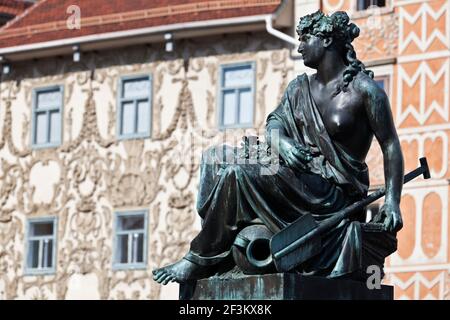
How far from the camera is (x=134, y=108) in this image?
113 ft

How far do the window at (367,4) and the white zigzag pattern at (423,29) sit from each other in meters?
0.38

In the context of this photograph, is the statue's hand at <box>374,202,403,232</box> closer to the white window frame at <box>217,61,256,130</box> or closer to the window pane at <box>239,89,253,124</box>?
the white window frame at <box>217,61,256,130</box>

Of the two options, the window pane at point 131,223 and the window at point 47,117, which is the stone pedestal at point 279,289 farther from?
the window at point 47,117

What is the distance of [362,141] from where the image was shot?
1103 centimetres

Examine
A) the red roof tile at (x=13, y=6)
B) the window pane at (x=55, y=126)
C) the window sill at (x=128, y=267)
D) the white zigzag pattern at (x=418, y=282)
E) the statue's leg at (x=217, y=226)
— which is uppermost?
the red roof tile at (x=13, y=6)

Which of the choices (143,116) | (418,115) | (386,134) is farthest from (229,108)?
(386,134)

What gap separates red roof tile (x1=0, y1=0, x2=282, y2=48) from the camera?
3231 centimetres

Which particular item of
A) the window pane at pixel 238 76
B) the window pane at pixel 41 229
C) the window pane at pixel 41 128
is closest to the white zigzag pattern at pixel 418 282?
the window pane at pixel 238 76

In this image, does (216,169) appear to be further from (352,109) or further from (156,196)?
(156,196)

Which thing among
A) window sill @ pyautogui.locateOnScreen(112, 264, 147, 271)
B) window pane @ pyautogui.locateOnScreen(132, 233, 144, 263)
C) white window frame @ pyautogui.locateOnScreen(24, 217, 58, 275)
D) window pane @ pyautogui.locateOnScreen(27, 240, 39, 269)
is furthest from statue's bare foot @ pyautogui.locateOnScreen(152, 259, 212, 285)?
window pane @ pyautogui.locateOnScreen(27, 240, 39, 269)

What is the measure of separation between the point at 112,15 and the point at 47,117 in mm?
2840

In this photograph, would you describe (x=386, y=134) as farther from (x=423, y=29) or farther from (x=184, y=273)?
(x=423, y=29)

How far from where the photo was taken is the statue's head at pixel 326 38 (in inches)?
438

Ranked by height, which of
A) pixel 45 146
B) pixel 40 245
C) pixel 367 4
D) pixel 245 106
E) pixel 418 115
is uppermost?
pixel 367 4
